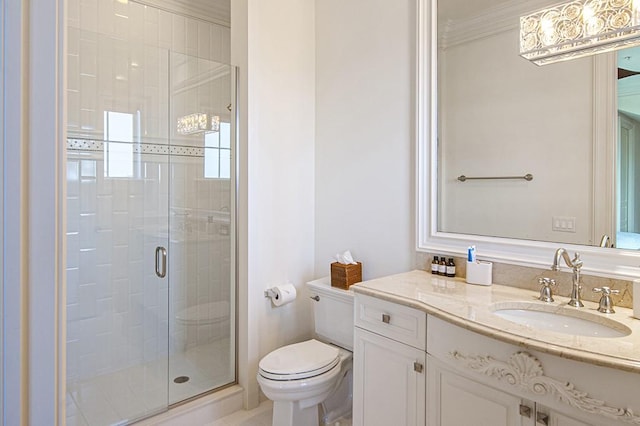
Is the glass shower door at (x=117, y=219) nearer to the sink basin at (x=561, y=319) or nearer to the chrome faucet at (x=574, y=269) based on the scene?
→ the sink basin at (x=561, y=319)

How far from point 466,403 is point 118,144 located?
2483 mm

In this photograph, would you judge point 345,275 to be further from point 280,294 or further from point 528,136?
point 528,136

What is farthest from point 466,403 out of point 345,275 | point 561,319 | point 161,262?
point 161,262

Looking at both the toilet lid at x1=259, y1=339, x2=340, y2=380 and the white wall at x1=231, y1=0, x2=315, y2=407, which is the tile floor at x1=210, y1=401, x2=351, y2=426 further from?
the toilet lid at x1=259, y1=339, x2=340, y2=380

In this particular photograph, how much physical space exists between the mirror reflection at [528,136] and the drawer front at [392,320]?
0.64 meters

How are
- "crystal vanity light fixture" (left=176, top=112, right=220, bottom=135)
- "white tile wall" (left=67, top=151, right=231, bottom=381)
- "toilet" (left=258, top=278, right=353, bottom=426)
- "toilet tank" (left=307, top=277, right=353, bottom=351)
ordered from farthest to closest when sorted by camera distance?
"crystal vanity light fixture" (left=176, top=112, right=220, bottom=135), "white tile wall" (left=67, top=151, right=231, bottom=381), "toilet tank" (left=307, top=277, right=353, bottom=351), "toilet" (left=258, top=278, right=353, bottom=426)

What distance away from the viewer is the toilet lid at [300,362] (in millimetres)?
1893

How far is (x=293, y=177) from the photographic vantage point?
264 cm

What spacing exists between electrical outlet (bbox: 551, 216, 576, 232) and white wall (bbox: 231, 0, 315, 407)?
60.3 inches

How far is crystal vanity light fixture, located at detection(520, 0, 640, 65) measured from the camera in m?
1.47

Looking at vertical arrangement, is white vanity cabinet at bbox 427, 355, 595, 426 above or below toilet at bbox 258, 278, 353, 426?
above

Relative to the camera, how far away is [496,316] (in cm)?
133

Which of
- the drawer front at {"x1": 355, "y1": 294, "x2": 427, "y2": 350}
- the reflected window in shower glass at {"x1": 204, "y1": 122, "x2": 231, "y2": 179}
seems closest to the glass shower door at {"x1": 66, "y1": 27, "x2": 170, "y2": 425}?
the reflected window in shower glass at {"x1": 204, "y1": 122, "x2": 231, "y2": 179}

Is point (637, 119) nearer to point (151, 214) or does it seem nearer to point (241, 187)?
point (241, 187)
